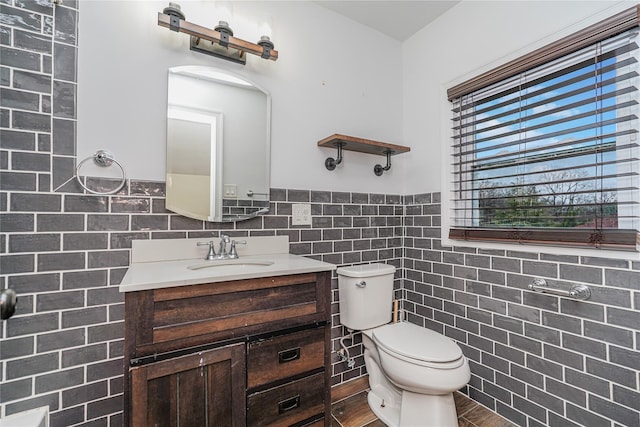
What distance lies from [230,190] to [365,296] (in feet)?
3.32

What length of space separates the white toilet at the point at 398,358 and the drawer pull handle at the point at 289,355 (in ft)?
1.79

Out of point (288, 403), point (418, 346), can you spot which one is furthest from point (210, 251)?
point (418, 346)

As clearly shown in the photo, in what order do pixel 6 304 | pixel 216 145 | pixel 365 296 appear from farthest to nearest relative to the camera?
pixel 365 296, pixel 216 145, pixel 6 304

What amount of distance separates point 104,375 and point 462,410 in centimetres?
189

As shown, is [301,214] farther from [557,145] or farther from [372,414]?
[557,145]

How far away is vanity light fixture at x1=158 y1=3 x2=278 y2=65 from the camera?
1361 mm

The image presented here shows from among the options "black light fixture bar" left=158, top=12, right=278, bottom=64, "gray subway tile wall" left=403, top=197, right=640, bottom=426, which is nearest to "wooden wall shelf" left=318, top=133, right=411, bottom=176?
"gray subway tile wall" left=403, top=197, right=640, bottom=426

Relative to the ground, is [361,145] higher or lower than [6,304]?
higher

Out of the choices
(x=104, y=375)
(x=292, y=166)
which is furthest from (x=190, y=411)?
(x=292, y=166)

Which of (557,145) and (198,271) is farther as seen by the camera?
(557,145)

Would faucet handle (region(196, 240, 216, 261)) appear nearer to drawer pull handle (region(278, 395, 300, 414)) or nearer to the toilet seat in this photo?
drawer pull handle (region(278, 395, 300, 414))

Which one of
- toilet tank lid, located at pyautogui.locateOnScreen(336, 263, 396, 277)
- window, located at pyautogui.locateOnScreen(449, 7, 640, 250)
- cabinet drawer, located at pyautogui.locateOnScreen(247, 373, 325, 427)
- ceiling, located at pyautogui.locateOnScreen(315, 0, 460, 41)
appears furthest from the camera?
ceiling, located at pyautogui.locateOnScreen(315, 0, 460, 41)

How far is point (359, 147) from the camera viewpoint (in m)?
1.96

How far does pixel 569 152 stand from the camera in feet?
4.65
